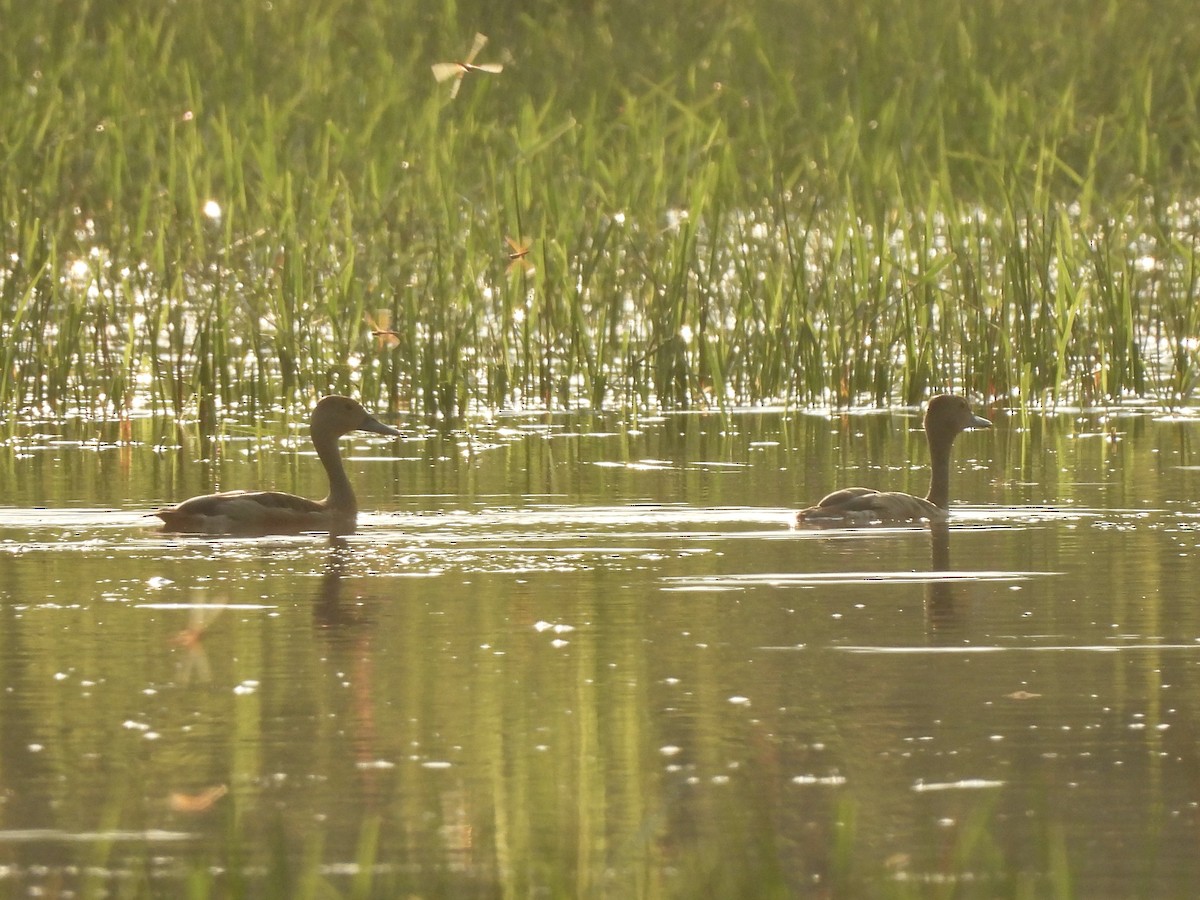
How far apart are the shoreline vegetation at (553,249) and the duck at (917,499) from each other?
2461mm

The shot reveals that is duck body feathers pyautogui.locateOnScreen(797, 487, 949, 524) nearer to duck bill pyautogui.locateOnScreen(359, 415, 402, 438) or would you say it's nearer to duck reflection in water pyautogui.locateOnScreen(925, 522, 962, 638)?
duck reflection in water pyautogui.locateOnScreen(925, 522, 962, 638)

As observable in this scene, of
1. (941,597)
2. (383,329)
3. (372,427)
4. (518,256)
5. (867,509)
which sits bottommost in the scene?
(941,597)

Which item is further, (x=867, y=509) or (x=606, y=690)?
(x=867, y=509)

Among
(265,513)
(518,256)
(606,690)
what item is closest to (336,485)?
(265,513)

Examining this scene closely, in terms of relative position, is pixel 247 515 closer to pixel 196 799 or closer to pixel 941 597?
pixel 941 597

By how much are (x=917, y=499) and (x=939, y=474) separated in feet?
2.40

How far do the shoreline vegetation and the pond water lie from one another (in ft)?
7.76

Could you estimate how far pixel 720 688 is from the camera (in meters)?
6.81

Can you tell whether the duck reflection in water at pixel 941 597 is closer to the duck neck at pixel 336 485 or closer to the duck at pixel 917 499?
the duck at pixel 917 499

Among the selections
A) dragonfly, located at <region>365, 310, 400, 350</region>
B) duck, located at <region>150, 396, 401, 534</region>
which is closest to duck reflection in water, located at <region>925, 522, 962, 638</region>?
duck, located at <region>150, 396, 401, 534</region>

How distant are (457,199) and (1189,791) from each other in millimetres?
9950

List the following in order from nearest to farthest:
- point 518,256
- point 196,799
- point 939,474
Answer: point 196,799
point 939,474
point 518,256

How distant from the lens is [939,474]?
1098 cm

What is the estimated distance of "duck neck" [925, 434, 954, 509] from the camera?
10.8m
